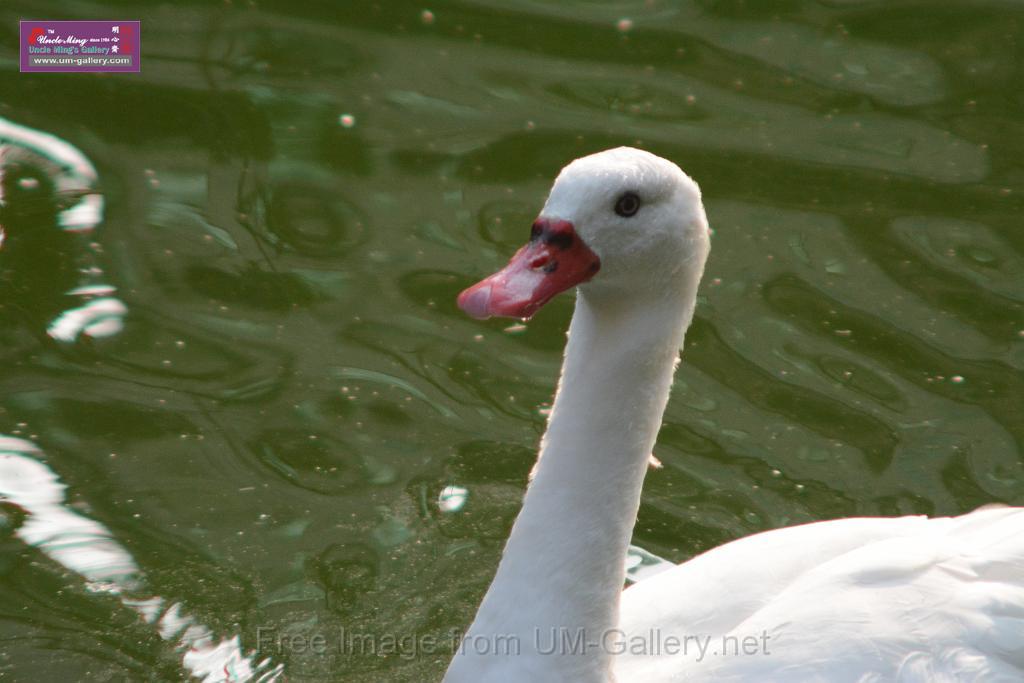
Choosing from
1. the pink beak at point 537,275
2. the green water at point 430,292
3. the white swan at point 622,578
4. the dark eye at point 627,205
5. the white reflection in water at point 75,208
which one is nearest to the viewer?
the pink beak at point 537,275

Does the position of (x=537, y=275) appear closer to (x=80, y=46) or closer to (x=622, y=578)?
(x=622, y=578)

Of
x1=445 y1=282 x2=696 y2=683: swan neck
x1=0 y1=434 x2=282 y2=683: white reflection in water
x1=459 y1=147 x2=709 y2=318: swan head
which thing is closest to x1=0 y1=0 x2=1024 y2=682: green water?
x1=0 y1=434 x2=282 y2=683: white reflection in water

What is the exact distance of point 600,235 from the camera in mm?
3475

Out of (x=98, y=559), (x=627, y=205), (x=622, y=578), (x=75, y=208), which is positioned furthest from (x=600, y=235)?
(x=75, y=208)

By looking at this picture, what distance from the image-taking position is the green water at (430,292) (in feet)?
16.7

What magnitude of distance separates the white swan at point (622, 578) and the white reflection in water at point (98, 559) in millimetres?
944

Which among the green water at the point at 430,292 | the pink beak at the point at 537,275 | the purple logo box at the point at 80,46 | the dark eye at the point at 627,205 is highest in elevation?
the dark eye at the point at 627,205

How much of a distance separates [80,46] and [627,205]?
4932 millimetres

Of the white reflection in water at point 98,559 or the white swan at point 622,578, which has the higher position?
the white swan at point 622,578

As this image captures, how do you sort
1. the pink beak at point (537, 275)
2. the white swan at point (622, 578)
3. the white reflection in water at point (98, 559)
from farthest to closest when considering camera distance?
the white reflection in water at point (98, 559)
the white swan at point (622, 578)
the pink beak at point (537, 275)

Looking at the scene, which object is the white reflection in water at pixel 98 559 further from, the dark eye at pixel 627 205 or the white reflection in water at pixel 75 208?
the dark eye at pixel 627 205

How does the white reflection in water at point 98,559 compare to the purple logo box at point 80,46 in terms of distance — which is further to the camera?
the purple logo box at point 80,46

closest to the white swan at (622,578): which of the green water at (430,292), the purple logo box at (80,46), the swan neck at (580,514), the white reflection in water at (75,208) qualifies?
the swan neck at (580,514)

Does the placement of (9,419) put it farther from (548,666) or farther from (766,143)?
(766,143)
